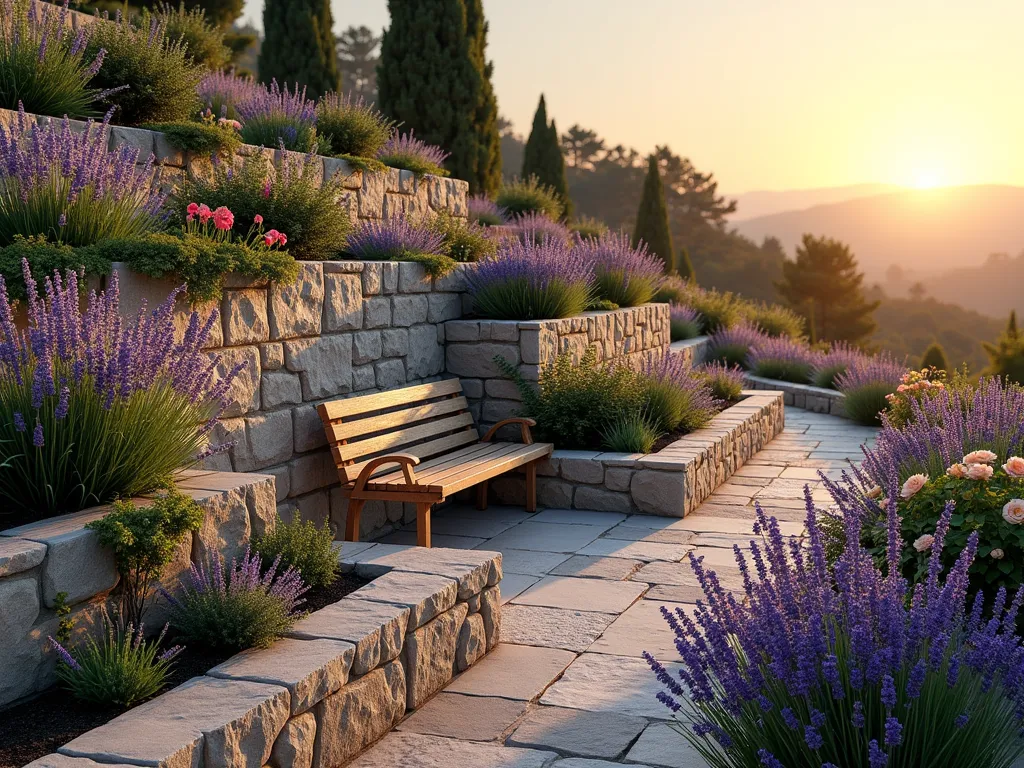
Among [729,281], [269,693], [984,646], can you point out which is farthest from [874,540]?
[729,281]

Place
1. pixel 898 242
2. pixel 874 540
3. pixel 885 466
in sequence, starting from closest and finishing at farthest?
pixel 874 540
pixel 885 466
pixel 898 242

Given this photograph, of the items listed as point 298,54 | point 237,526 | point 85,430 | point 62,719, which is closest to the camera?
point 62,719

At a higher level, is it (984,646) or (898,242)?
(898,242)

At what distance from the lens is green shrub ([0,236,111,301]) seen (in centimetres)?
358

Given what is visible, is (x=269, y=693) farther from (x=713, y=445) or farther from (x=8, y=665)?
(x=713, y=445)

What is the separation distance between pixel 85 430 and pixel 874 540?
2912mm

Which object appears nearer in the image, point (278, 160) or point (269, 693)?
point (269, 693)

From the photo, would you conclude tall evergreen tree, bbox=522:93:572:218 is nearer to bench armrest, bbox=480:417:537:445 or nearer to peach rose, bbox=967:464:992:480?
bench armrest, bbox=480:417:537:445

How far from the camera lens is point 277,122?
723 centimetres

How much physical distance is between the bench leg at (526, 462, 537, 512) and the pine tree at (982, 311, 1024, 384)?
10.1m

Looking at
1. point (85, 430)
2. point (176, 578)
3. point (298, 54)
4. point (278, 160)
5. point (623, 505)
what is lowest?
point (623, 505)

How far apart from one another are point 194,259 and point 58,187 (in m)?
0.68

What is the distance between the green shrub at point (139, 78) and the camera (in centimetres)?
595

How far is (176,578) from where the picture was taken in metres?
3.12
